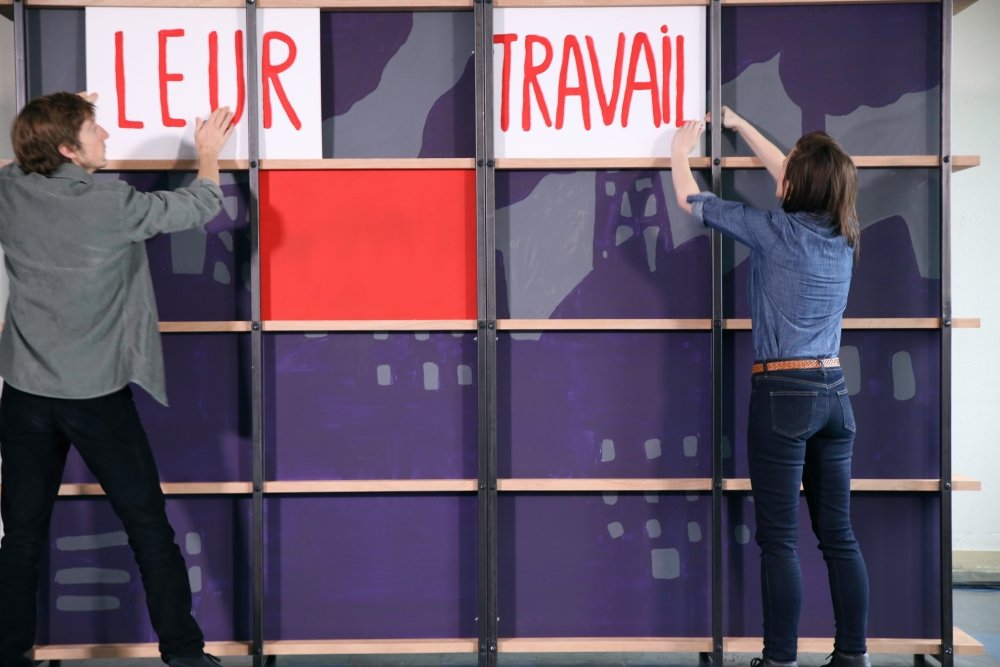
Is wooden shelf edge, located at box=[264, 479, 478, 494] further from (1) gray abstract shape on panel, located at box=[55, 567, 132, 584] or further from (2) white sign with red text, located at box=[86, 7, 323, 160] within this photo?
(2) white sign with red text, located at box=[86, 7, 323, 160]

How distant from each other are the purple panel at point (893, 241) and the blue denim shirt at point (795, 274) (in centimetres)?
40

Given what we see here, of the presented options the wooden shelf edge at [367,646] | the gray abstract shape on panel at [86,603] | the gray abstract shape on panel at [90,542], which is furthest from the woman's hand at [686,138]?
the gray abstract shape on panel at [86,603]

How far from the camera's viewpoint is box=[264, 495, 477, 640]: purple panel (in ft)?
8.98

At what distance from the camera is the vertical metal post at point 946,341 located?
2676mm

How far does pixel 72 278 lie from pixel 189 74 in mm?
801

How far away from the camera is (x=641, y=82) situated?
271 cm

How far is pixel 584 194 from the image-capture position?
107 inches

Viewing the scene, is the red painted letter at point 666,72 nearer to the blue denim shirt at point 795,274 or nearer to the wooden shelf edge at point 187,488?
the blue denim shirt at point 795,274

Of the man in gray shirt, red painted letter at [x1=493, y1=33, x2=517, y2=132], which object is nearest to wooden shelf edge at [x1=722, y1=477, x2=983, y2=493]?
red painted letter at [x1=493, y1=33, x2=517, y2=132]

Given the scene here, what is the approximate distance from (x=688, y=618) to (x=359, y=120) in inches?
74.7

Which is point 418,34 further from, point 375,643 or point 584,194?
point 375,643

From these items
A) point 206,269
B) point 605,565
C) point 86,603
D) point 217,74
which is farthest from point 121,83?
point 605,565

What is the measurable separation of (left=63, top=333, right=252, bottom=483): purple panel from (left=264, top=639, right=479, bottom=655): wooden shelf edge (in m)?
0.56

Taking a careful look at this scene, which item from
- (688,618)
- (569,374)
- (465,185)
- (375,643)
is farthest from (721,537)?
(465,185)
